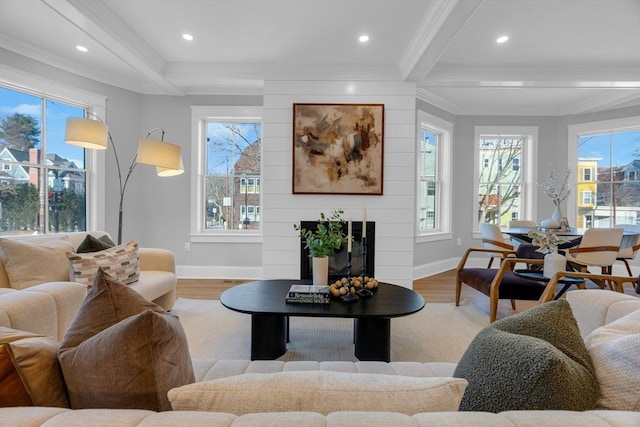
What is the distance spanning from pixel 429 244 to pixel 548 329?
407 centimetres

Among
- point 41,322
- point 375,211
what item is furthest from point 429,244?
point 41,322

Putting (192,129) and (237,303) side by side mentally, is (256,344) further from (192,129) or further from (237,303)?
(192,129)

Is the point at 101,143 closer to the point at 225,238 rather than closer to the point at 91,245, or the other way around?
the point at 91,245

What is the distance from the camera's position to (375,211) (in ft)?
12.6

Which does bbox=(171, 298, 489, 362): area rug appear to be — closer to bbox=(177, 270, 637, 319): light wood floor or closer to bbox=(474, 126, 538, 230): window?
bbox=(177, 270, 637, 319): light wood floor

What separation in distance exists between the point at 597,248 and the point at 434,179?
223cm

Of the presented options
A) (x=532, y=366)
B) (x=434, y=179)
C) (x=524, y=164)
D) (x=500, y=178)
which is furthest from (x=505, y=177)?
(x=532, y=366)

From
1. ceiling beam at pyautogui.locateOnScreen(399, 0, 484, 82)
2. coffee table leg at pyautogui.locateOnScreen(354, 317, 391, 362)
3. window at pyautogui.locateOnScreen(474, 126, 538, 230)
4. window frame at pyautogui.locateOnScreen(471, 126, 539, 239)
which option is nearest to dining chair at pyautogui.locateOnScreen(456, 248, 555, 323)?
coffee table leg at pyautogui.locateOnScreen(354, 317, 391, 362)

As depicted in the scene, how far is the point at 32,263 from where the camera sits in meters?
2.16

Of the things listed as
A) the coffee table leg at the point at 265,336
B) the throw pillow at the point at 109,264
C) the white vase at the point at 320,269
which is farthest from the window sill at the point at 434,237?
the throw pillow at the point at 109,264

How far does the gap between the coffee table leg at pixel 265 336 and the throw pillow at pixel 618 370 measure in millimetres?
1664

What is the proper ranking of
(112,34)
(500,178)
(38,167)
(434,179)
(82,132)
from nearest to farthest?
1. (82,132)
2. (112,34)
3. (38,167)
4. (434,179)
5. (500,178)

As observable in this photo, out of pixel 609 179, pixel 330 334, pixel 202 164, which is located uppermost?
pixel 202 164

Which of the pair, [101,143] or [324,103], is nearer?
[101,143]
